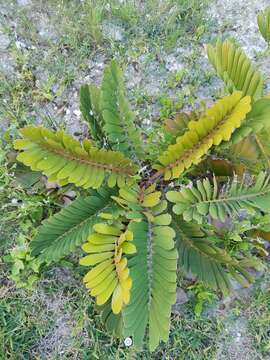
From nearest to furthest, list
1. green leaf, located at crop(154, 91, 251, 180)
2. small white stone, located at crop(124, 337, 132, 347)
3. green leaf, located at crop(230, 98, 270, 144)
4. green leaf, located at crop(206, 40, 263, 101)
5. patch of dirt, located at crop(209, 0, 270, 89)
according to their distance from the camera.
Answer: green leaf, located at crop(154, 91, 251, 180), green leaf, located at crop(230, 98, 270, 144), green leaf, located at crop(206, 40, 263, 101), small white stone, located at crop(124, 337, 132, 347), patch of dirt, located at crop(209, 0, 270, 89)

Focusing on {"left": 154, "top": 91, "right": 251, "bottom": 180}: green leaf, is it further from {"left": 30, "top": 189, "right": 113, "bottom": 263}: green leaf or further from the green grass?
the green grass

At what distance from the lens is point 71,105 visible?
2518 millimetres

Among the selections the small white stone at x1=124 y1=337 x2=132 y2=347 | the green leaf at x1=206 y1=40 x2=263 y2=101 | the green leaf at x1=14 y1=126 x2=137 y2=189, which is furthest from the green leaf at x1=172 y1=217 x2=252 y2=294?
the green leaf at x1=206 y1=40 x2=263 y2=101

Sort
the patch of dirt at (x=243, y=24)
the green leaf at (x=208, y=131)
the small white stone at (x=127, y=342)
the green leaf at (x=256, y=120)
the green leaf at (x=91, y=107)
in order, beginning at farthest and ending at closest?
the patch of dirt at (x=243, y=24)
the small white stone at (x=127, y=342)
the green leaf at (x=91, y=107)
the green leaf at (x=256, y=120)
the green leaf at (x=208, y=131)

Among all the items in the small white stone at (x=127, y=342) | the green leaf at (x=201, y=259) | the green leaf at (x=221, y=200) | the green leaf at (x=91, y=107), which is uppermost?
the green leaf at (x=91, y=107)

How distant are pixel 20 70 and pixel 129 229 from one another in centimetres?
151

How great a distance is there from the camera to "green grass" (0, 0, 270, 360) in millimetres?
2041

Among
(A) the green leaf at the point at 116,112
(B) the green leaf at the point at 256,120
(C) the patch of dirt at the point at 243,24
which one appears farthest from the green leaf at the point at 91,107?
(C) the patch of dirt at the point at 243,24

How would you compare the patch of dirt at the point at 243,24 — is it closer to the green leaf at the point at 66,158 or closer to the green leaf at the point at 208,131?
the green leaf at the point at 208,131

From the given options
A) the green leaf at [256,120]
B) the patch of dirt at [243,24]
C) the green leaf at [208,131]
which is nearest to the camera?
the green leaf at [208,131]

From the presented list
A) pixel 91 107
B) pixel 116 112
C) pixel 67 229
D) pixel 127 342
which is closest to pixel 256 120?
pixel 116 112

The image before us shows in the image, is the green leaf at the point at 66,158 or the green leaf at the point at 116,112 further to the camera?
the green leaf at the point at 116,112

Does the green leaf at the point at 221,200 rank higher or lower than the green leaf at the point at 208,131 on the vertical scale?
lower

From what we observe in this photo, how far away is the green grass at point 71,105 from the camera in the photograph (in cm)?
204
